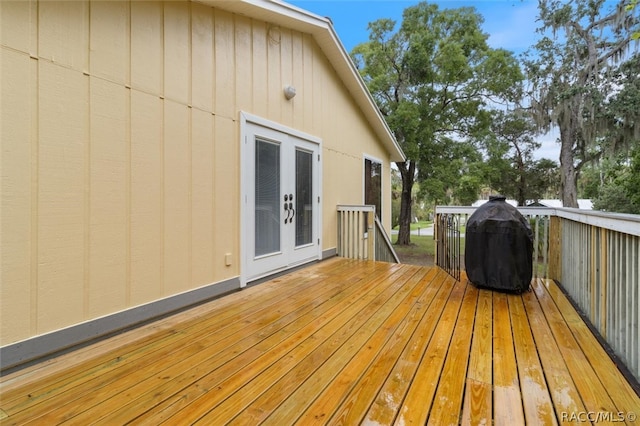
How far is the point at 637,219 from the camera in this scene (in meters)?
1.79

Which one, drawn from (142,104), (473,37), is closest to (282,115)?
(142,104)

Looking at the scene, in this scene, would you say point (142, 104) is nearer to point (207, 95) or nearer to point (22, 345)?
point (207, 95)

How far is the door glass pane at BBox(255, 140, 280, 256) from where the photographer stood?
385cm

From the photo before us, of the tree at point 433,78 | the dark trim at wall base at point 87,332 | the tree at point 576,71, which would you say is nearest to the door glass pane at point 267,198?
the dark trim at wall base at point 87,332

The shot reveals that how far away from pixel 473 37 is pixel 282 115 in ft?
33.0

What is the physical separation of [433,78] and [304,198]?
28.0 feet

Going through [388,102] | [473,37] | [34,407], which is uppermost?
[473,37]

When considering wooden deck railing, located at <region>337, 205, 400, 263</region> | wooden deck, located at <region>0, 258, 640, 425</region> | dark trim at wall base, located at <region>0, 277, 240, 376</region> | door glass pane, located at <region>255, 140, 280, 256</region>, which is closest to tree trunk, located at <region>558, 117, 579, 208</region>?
wooden deck railing, located at <region>337, 205, 400, 263</region>

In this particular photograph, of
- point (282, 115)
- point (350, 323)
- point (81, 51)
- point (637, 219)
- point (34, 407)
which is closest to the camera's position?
point (34, 407)

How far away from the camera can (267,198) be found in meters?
4.00

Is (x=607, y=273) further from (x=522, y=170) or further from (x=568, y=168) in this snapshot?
(x=522, y=170)

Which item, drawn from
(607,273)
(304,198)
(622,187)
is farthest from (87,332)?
(622,187)

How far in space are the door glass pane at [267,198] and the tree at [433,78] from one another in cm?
750

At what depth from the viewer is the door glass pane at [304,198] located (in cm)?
466
